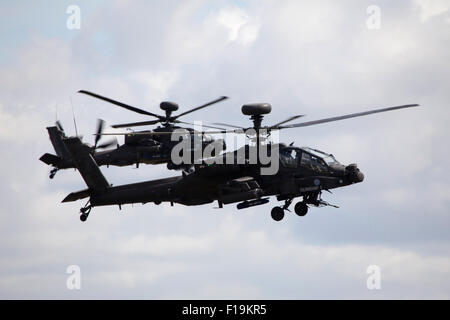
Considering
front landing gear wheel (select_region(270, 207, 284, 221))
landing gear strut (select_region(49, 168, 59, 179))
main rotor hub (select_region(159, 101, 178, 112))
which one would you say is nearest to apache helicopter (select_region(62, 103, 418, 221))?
front landing gear wheel (select_region(270, 207, 284, 221))

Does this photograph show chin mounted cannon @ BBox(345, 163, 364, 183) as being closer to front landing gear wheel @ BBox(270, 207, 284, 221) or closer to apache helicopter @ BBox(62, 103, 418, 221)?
apache helicopter @ BBox(62, 103, 418, 221)

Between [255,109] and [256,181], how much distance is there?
4.04 meters

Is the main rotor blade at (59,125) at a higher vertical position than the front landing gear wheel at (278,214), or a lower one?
higher

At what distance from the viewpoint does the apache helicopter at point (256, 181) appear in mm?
44125

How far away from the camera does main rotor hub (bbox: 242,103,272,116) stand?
42781 millimetres

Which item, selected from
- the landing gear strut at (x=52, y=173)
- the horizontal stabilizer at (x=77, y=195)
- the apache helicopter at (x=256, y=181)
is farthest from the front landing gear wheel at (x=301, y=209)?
the landing gear strut at (x=52, y=173)

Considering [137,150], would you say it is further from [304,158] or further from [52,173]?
[304,158]

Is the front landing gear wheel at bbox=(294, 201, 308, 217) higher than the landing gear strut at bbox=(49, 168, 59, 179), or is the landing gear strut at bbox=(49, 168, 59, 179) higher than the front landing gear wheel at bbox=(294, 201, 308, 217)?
the landing gear strut at bbox=(49, 168, 59, 179)

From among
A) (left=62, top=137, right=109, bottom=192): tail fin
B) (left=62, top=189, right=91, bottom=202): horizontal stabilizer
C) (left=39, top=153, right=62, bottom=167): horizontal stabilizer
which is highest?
(left=39, top=153, right=62, bottom=167): horizontal stabilizer

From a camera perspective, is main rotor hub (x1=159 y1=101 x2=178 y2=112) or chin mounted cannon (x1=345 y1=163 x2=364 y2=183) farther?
main rotor hub (x1=159 y1=101 x2=178 y2=112)

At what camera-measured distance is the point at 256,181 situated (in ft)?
148

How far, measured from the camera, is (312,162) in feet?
146

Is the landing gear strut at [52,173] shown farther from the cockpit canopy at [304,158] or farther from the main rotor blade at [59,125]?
the cockpit canopy at [304,158]
